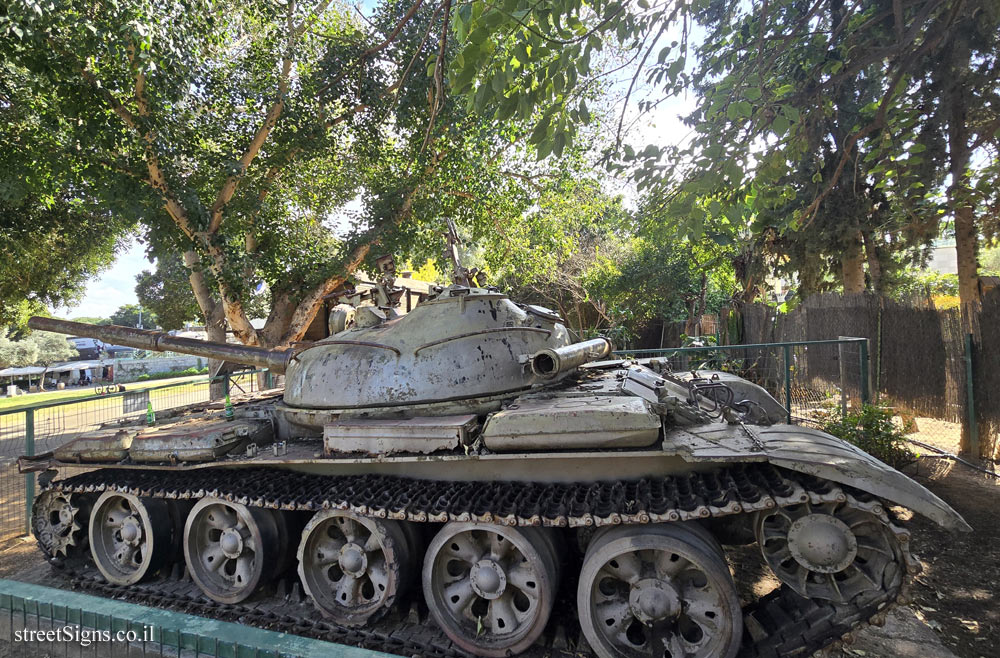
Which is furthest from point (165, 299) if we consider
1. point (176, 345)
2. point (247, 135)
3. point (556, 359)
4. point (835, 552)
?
point (835, 552)

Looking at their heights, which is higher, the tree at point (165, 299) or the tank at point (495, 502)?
the tree at point (165, 299)

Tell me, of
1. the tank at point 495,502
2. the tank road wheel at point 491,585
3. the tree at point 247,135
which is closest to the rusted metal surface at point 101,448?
the tank at point 495,502

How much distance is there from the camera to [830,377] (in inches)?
408

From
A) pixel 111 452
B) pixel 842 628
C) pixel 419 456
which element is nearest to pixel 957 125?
pixel 842 628

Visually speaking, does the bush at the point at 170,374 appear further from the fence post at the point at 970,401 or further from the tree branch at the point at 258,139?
Result: the fence post at the point at 970,401

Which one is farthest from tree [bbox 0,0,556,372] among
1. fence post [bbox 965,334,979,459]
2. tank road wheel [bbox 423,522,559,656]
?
fence post [bbox 965,334,979,459]

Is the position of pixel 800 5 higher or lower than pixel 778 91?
higher

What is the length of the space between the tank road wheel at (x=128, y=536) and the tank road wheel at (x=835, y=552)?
5.36m

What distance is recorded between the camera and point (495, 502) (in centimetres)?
409

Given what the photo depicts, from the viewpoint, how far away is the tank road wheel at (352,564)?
4.39m

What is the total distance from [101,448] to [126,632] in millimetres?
3390

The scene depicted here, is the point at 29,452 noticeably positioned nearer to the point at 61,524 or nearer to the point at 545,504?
the point at 61,524

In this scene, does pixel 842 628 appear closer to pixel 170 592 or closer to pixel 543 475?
pixel 543 475

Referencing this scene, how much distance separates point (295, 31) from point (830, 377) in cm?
1255
